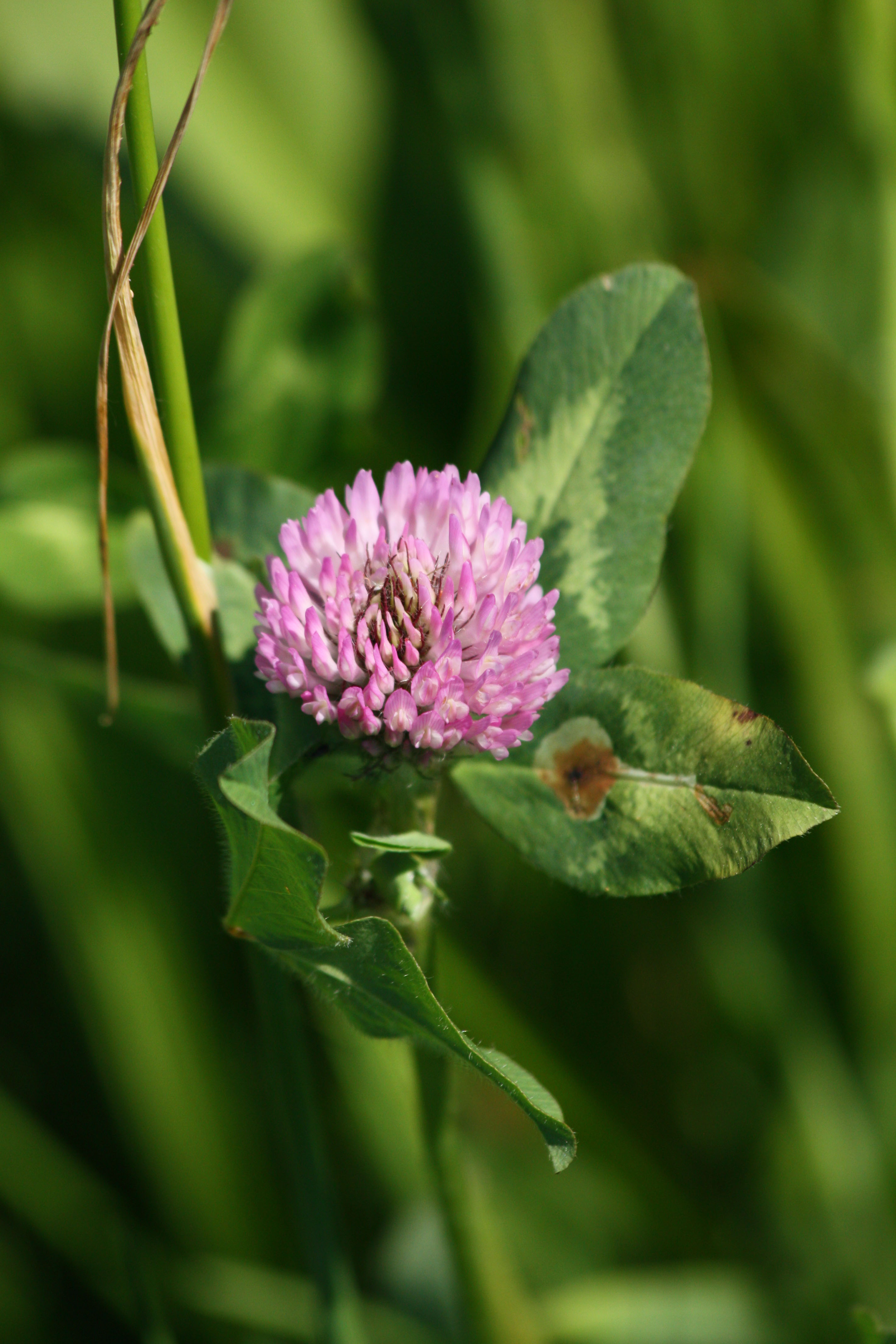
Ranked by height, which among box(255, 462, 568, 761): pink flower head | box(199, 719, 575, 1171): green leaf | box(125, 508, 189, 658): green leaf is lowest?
box(199, 719, 575, 1171): green leaf

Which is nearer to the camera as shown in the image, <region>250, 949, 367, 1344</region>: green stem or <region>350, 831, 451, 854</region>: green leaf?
<region>350, 831, 451, 854</region>: green leaf

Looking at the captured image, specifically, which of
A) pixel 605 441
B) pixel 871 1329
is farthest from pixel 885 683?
pixel 871 1329

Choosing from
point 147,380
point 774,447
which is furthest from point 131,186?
point 774,447

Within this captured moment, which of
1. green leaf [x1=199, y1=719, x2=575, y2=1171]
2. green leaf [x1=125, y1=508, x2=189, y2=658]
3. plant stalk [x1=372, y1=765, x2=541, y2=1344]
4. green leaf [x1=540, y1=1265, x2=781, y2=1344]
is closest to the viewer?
green leaf [x1=199, y1=719, x2=575, y2=1171]

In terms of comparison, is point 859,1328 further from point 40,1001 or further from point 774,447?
point 40,1001

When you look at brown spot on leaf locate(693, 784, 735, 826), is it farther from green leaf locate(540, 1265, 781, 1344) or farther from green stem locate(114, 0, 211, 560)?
green leaf locate(540, 1265, 781, 1344)

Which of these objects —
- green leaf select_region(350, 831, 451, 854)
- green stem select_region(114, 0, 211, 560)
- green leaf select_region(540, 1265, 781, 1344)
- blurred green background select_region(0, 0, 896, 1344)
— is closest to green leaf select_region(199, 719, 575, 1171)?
→ green leaf select_region(350, 831, 451, 854)

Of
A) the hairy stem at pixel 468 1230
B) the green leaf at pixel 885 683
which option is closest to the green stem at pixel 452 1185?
the hairy stem at pixel 468 1230
